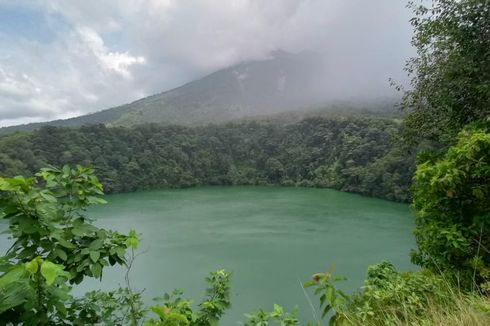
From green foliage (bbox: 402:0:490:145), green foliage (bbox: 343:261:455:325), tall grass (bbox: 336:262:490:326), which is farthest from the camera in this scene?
green foliage (bbox: 402:0:490:145)

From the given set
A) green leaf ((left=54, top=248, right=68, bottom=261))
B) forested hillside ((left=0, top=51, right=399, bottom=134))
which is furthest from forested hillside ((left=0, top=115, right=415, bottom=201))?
forested hillside ((left=0, top=51, right=399, bottom=134))

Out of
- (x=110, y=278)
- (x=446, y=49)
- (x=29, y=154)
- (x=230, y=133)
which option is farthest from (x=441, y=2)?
(x=230, y=133)

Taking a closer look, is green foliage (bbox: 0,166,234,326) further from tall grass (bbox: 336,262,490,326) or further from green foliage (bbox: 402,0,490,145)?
green foliage (bbox: 402,0,490,145)

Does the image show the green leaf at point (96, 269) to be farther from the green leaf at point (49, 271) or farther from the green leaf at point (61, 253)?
the green leaf at point (49, 271)

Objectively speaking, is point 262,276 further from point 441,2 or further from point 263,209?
point 263,209

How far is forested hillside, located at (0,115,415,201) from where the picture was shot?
87.7 ft

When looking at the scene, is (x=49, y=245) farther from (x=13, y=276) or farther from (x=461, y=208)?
(x=461, y=208)

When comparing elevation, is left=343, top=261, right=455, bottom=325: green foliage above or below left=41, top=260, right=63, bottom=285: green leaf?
below

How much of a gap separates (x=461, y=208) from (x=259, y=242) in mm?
12742

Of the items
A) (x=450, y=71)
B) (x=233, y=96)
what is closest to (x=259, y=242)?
(x=450, y=71)

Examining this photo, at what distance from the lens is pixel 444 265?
2207 mm

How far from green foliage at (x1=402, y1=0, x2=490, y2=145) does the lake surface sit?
4.41 meters

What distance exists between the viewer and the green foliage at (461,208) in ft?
6.41

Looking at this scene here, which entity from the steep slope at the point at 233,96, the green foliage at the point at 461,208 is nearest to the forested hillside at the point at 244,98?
the steep slope at the point at 233,96
